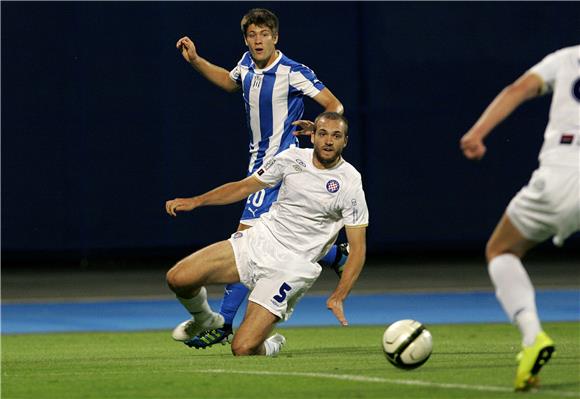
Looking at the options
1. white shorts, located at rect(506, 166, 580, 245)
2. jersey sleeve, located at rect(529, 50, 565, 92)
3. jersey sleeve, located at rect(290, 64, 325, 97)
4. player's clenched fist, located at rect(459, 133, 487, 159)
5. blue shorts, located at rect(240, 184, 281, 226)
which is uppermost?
jersey sleeve, located at rect(529, 50, 565, 92)

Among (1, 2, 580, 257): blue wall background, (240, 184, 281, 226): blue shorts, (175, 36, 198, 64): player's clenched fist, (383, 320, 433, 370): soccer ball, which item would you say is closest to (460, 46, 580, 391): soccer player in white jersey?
(383, 320, 433, 370): soccer ball

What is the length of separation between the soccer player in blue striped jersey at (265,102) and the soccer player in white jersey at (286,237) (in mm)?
669

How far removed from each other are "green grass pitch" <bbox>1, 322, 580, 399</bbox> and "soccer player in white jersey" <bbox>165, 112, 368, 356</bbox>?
15.5 inches

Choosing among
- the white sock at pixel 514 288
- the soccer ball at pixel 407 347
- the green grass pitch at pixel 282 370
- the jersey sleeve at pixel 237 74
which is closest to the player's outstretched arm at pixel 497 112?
the white sock at pixel 514 288

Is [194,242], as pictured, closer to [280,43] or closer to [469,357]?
[280,43]

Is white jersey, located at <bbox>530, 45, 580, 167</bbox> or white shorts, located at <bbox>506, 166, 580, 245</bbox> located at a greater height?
white jersey, located at <bbox>530, 45, 580, 167</bbox>

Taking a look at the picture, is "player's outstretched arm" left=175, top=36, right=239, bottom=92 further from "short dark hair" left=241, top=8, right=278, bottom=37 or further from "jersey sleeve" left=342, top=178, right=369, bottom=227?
"jersey sleeve" left=342, top=178, right=369, bottom=227

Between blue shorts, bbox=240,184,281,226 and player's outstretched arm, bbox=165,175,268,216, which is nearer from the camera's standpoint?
player's outstretched arm, bbox=165,175,268,216

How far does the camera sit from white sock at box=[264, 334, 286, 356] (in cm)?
898

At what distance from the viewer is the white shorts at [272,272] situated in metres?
8.67

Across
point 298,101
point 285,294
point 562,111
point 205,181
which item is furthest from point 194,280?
point 205,181

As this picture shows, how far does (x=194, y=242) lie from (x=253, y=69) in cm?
751

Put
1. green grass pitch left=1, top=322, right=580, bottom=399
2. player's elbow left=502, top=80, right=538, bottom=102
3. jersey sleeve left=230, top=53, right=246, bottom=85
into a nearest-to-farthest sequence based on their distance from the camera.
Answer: player's elbow left=502, top=80, right=538, bottom=102 < green grass pitch left=1, top=322, right=580, bottom=399 < jersey sleeve left=230, top=53, right=246, bottom=85

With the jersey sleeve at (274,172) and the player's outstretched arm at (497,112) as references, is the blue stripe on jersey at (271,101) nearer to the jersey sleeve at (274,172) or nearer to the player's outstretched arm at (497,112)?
the jersey sleeve at (274,172)
